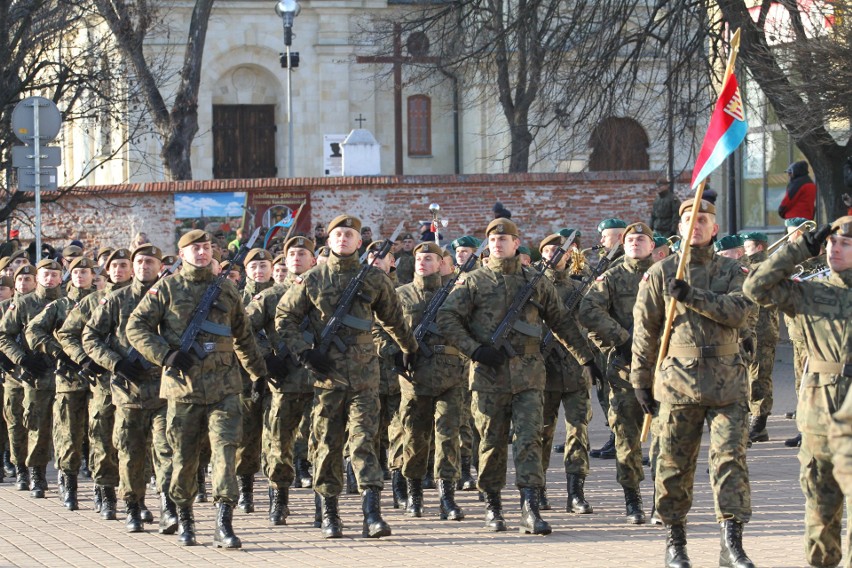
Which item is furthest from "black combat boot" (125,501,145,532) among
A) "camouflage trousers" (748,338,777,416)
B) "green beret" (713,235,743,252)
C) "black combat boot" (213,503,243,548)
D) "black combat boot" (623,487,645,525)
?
"camouflage trousers" (748,338,777,416)

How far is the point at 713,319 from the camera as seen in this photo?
953cm

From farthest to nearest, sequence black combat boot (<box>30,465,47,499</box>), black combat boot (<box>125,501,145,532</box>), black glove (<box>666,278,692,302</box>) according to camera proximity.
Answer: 1. black combat boot (<box>30,465,47,499</box>)
2. black combat boot (<box>125,501,145,532</box>)
3. black glove (<box>666,278,692,302</box>)

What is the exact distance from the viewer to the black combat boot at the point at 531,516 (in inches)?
430

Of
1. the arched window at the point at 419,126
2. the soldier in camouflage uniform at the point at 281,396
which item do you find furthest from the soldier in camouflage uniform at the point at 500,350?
the arched window at the point at 419,126

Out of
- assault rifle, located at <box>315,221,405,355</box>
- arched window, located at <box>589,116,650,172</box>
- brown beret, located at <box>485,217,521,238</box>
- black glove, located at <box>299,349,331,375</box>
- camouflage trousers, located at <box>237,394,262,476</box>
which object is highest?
arched window, located at <box>589,116,650,172</box>

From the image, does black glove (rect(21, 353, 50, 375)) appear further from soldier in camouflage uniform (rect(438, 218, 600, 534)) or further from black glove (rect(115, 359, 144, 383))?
soldier in camouflage uniform (rect(438, 218, 600, 534))

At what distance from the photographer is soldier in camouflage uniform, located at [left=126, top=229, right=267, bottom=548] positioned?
10859mm

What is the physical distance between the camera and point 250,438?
13.1 m

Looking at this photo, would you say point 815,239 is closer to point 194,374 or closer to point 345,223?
point 345,223

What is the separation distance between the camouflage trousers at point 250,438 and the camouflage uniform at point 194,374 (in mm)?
1640

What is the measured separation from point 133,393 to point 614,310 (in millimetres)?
3486

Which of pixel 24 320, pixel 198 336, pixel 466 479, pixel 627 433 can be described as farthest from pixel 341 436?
pixel 24 320

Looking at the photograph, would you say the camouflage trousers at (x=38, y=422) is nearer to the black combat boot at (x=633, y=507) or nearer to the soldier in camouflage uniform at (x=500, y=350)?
the soldier in camouflage uniform at (x=500, y=350)

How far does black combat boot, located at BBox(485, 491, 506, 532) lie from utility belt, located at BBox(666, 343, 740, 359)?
7.21 ft
